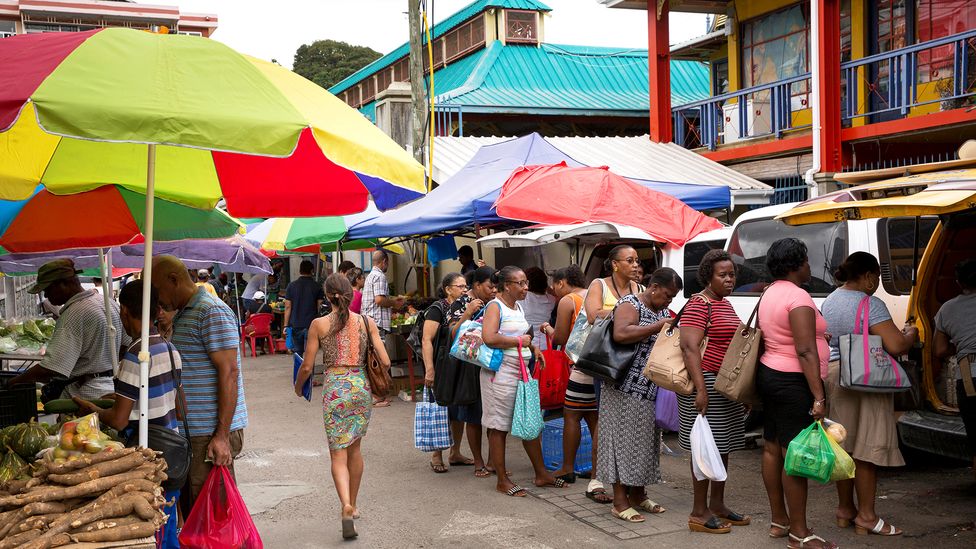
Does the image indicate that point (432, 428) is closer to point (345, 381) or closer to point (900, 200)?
point (345, 381)

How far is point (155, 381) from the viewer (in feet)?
14.6

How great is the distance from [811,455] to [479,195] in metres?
5.84

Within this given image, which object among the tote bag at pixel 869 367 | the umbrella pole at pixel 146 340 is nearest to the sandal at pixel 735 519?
the tote bag at pixel 869 367

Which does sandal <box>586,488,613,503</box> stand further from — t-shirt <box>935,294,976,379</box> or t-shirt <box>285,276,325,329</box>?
t-shirt <box>285,276,325,329</box>

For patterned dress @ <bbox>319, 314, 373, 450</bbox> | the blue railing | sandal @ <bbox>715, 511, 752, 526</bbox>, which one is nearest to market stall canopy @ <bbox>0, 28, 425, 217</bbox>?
patterned dress @ <bbox>319, 314, 373, 450</bbox>

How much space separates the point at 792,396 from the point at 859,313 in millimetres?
778

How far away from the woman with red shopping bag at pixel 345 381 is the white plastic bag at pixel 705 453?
7.35 ft

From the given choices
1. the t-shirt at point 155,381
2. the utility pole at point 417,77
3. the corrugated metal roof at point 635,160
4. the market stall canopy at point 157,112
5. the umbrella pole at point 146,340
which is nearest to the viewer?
the market stall canopy at point 157,112

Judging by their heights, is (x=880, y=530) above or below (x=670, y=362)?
below

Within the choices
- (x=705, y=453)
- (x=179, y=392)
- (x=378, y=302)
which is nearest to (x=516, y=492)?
(x=705, y=453)

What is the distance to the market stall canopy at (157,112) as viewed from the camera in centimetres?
324

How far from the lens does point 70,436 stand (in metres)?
3.87

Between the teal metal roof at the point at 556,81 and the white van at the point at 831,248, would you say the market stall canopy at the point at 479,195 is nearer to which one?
the white van at the point at 831,248

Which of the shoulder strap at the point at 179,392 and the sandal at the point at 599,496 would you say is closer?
the shoulder strap at the point at 179,392
